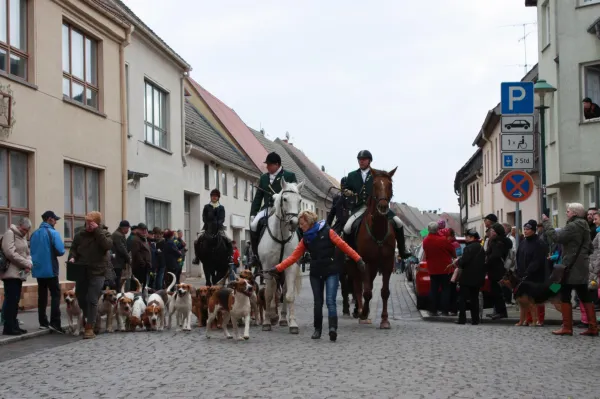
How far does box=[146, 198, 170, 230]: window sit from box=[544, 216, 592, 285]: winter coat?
17337mm

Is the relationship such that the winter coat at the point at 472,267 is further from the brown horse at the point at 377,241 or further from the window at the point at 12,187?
the window at the point at 12,187

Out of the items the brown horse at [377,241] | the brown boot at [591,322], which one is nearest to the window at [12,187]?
the brown horse at [377,241]

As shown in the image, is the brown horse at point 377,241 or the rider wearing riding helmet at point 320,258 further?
the brown horse at point 377,241

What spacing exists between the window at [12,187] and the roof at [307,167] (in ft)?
196

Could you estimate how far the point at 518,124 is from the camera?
16125 mm

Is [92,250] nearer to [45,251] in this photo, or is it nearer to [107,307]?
[45,251]

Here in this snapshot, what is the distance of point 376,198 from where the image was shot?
43.2 feet

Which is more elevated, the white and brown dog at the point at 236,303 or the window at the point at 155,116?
the window at the point at 155,116

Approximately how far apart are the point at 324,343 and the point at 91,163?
12127 mm

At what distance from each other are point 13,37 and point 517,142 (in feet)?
35.4

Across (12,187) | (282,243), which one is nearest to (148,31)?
(12,187)

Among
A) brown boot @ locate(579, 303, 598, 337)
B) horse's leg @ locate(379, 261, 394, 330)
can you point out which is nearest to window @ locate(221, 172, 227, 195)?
horse's leg @ locate(379, 261, 394, 330)

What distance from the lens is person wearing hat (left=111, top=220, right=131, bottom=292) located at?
53.7 feet

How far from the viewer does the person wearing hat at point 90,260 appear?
13.2 m
